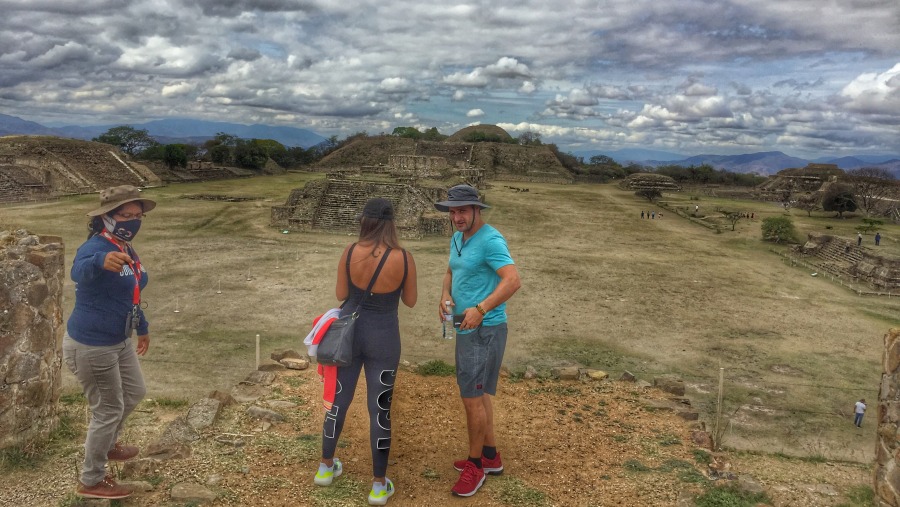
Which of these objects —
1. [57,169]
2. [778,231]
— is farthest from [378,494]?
[57,169]

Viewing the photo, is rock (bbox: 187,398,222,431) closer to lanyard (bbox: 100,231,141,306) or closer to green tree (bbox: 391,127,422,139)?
lanyard (bbox: 100,231,141,306)

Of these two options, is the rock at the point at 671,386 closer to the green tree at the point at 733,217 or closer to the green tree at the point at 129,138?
the green tree at the point at 733,217

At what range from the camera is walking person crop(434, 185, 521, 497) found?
361 cm

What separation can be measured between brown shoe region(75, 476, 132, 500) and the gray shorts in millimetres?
2185

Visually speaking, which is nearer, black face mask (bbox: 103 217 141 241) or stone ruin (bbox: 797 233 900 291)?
black face mask (bbox: 103 217 141 241)

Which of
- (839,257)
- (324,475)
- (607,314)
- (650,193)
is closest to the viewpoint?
(324,475)

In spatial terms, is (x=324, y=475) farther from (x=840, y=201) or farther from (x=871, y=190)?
(x=871, y=190)

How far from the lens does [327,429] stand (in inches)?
139

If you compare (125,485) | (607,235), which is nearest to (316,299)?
(125,485)

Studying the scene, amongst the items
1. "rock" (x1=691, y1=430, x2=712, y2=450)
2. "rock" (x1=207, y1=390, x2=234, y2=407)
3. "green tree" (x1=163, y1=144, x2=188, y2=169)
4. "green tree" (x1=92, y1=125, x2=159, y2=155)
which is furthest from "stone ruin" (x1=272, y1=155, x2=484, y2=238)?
"green tree" (x1=92, y1=125, x2=159, y2=155)

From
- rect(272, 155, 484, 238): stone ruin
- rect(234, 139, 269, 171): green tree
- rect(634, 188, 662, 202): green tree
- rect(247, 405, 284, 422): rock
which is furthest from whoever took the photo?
rect(234, 139, 269, 171): green tree

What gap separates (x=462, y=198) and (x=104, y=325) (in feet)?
7.75

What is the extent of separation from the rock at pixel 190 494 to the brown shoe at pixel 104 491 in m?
0.27

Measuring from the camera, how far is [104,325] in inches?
127
